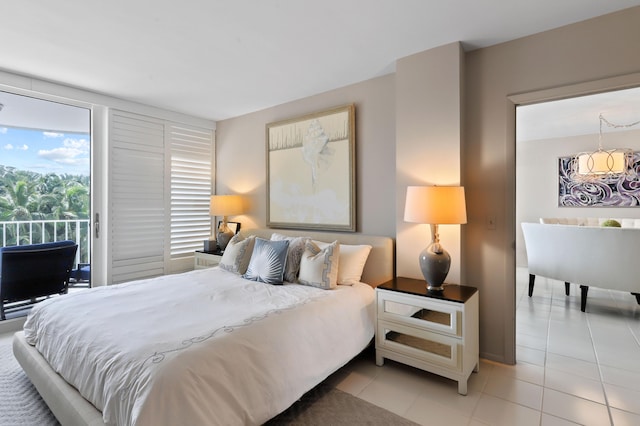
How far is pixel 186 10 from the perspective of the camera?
2086mm

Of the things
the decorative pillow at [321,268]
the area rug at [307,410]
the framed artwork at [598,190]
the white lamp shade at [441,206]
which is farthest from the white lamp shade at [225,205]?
the framed artwork at [598,190]

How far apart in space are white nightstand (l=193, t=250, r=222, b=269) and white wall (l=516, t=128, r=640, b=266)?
19.1ft

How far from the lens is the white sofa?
341 cm

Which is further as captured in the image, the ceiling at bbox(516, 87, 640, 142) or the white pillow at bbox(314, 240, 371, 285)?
the ceiling at bbox(516, 87, 640, 142)

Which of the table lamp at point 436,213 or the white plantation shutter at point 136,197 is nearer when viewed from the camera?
the table lamp at point 436,213

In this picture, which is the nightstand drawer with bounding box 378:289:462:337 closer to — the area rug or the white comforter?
the white comforter

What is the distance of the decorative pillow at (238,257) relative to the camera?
3113mm

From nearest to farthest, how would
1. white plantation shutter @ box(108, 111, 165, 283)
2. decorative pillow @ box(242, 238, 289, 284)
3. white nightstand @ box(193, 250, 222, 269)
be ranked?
decorative pillow @ box(242, 238, 289, 284) → white plantation shutter @ box(108, 111, 165, 283) → white nightstand @ box(193, 250, 222, 269)

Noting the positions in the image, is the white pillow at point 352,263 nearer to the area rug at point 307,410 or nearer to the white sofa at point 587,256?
the area rug at point 307,410

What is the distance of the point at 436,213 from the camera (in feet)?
7.47

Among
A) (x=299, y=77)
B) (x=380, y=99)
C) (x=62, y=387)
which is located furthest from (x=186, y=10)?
(x=62, y=387)

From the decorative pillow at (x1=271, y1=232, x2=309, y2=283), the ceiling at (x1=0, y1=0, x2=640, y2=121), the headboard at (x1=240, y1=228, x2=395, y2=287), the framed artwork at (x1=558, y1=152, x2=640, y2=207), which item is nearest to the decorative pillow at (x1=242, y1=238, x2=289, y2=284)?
the decorative pillow at (x1=271, y1=232, x2=309, y2=283)

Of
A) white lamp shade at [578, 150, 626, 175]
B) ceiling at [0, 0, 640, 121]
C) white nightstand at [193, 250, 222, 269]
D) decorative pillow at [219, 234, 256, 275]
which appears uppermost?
ceiling at [0, 0, 640, 121]

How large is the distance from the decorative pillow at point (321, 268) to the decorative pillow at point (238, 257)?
27.0 inches
